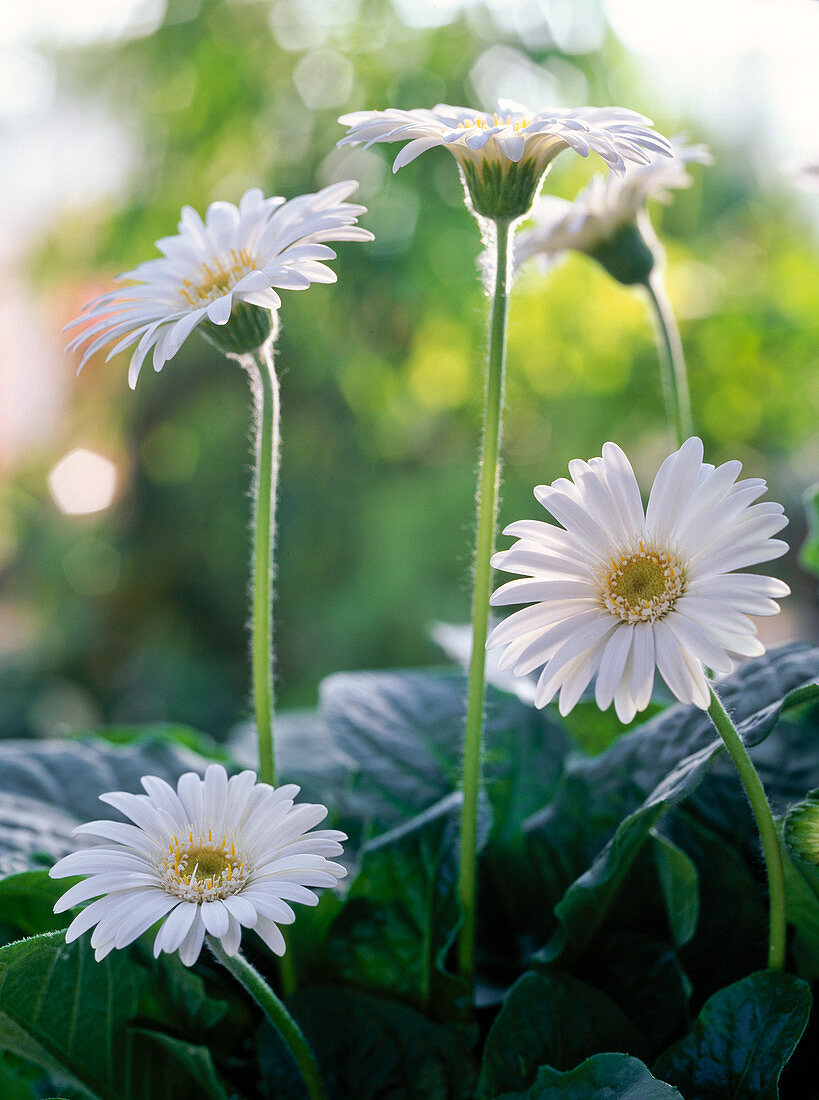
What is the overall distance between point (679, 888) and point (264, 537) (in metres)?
0.18

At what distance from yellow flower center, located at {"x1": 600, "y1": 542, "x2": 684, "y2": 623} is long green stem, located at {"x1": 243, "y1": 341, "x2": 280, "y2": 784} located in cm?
10

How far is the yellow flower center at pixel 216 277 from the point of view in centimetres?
30

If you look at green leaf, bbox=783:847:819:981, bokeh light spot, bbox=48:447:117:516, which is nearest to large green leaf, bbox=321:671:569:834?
green leaf, bbox=783:847:819:981

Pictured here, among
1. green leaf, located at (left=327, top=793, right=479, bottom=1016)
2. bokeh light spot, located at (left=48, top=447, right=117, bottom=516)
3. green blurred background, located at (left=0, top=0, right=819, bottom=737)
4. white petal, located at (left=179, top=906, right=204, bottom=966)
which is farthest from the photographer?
bokeh light spot, located at (left=48, top=447, right=117, bottom=516)

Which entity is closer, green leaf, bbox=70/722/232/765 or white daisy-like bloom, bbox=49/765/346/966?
white daisy-like bloom, bbox=49/765/346/966

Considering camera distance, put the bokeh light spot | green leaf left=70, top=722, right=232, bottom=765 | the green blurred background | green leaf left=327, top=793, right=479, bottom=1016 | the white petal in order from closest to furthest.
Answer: the white petal
green leaf left=327, top=793, right=479, bottom=1016
green leaf left=70, top=722, right=232, bottom=765
the green blurred background
the bokeh light spot

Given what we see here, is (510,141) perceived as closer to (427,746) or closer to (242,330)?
(242,330)

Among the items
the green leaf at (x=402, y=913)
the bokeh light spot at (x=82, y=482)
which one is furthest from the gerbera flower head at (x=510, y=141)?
the bokeh light spot at (x=82, y=482)

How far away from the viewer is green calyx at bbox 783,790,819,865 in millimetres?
242

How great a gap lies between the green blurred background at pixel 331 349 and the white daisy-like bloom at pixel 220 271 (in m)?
0.87

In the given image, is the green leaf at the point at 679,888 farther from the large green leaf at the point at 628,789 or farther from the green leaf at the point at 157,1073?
the green leaf at the point at 157,1073

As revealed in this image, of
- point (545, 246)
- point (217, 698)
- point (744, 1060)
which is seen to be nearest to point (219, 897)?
point (744, 1060)

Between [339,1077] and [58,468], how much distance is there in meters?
1.62

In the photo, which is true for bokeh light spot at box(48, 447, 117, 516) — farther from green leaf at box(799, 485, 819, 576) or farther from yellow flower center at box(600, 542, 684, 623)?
yellow flower center at box(600, 542, 684, 623)
